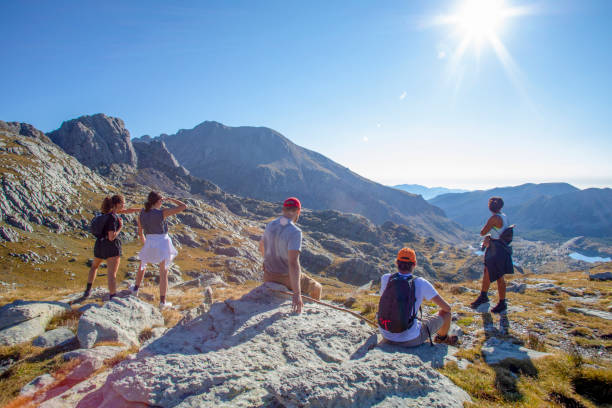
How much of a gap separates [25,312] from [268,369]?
8778 mm

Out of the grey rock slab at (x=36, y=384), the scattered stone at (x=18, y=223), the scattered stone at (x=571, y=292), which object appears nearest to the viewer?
the grey rock slab at (x=36, y=384)

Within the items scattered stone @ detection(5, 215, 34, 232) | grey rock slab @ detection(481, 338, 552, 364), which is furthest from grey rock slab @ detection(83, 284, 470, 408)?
scattered stone @ detection(5, 215, 34, 232)

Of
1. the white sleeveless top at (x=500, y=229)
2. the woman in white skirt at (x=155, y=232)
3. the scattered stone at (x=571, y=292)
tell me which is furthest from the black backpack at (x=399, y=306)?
the scattered stone at (x=571, y=292)

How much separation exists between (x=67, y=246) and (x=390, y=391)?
436 ft

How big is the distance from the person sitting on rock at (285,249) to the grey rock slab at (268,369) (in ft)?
3.45

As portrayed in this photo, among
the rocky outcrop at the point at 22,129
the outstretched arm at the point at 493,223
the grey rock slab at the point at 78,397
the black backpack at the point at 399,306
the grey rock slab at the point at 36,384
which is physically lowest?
the grey rock slab at the point at 36,384

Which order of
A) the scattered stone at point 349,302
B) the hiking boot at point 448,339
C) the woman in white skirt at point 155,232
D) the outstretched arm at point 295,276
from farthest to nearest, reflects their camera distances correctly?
the scattered stone at point 349,302 → the woman in white skirt at point 155,232 → the hiking boot at point 448,339 → the outstretched arm at point 295,276

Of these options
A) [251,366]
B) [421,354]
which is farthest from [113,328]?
[421,354]

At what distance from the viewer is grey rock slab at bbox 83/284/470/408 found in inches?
170

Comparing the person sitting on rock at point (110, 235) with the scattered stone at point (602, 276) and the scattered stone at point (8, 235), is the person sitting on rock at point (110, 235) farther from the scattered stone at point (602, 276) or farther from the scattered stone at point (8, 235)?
the scattered stone at point (8, 235)

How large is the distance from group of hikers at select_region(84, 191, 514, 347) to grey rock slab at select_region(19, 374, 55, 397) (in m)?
4.53

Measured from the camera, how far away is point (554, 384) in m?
5.83

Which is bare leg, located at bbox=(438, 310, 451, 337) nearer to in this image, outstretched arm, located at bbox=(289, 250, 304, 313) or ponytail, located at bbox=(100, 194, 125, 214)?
outstretched arm, located at bbox=(289, 250, 304, 313)

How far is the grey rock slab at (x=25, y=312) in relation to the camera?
8328mm
